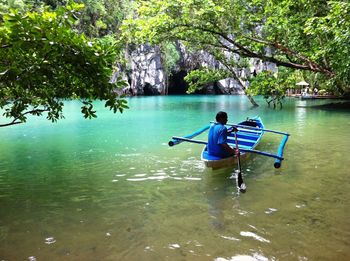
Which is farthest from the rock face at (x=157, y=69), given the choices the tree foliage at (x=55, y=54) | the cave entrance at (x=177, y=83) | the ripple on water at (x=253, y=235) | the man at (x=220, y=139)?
the tree foliage at (x=55, y=54)

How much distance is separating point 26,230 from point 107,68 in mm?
2610

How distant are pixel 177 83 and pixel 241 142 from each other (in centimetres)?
4952

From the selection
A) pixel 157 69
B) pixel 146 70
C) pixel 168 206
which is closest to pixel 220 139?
pixel 168 206

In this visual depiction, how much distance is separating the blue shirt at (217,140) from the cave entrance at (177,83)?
4812cm

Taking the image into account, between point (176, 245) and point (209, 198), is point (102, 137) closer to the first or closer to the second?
point (209, 198)

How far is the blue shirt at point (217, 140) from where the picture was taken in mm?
7258

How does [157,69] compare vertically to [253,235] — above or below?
above

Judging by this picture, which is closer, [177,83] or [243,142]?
[243,142]

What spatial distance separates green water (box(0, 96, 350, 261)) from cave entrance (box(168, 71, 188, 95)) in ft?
151

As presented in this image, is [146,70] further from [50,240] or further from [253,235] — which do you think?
[253,235]

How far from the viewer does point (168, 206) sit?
5.61 m

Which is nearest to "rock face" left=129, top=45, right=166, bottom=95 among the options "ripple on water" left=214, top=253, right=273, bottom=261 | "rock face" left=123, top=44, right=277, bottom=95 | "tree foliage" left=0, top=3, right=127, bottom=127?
"rock face" left=123, top=44, right=277, bottom=95

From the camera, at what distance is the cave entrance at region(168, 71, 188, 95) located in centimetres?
5574

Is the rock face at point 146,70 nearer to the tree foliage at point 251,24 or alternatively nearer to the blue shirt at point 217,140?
the tree foliage at point 251,24
